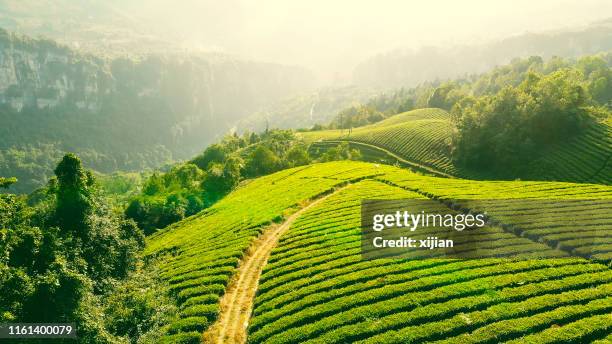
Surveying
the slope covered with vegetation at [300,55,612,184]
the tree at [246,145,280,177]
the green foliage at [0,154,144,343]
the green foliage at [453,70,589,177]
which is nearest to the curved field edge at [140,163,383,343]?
the green foliage at [0,154,144,343]

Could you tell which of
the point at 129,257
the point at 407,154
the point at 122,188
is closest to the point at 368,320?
the point at 129,257

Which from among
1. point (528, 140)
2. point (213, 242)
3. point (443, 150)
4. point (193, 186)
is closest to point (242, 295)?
point (213, 242)

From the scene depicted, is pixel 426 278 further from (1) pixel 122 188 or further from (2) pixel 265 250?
(1) pixel 122 188

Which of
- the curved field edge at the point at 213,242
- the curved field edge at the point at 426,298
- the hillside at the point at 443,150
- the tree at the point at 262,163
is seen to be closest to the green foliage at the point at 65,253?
the curved field edge at the point at 213,242

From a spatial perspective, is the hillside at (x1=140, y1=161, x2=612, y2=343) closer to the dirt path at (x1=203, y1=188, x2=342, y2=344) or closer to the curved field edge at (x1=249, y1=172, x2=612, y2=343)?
the curved field edge at (x1=249, y1=172, x2=612, y2=343)

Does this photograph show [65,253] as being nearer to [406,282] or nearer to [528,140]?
[406,282]

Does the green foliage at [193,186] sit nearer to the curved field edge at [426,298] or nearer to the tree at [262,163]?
the tree at [262,163]
